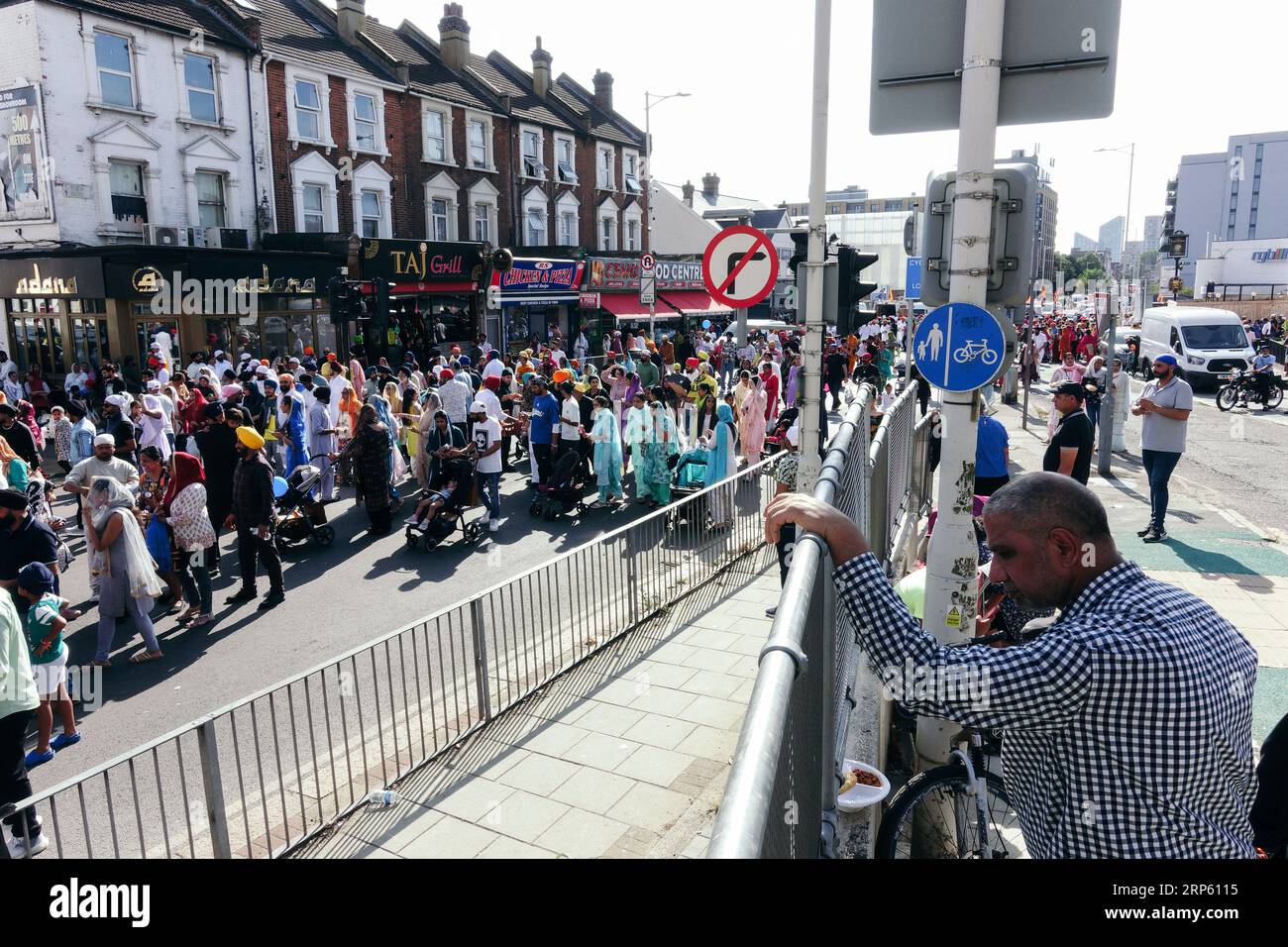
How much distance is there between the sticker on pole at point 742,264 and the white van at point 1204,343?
22.3 m

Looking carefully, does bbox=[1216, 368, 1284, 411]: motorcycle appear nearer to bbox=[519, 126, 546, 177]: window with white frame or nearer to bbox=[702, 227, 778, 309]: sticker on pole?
bbox=[702, 227, 778, 309]: sticker on pole

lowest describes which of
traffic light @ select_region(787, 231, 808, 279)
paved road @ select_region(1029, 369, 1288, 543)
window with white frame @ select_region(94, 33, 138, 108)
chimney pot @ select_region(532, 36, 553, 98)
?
paved road @ select_region(1029, 369, 1288, 543)

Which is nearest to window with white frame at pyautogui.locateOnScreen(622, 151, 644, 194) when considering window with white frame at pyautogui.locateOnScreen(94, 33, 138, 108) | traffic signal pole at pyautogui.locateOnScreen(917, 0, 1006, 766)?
window with white frame at pyautogui.locateOnScreen(94, 33, 138, 108)

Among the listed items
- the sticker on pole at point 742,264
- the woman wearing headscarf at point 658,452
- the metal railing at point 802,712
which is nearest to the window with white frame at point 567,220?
the woman wearing headscarf at point 658,452

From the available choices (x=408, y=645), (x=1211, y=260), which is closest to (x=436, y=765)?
(x=408, y=645)

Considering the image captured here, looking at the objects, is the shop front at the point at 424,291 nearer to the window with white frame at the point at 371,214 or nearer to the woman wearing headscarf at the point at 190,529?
the window with white frame at the point at 371,214

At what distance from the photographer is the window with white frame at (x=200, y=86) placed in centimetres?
2291

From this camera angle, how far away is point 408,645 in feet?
26.9

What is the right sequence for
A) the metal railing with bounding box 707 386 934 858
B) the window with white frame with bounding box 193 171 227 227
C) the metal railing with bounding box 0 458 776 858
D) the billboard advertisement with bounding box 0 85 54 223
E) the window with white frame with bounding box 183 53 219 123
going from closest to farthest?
1. the metal railing with bounding box 707 386 934 858
2. the metal railing with bounding box 0 458 776 858
3. the billboard advertisement with bounding box 0 85 54 223
4. the window with white frame with bounding box 183 53 219 123
5. the window with white frame with bounding box 193 171 227 227

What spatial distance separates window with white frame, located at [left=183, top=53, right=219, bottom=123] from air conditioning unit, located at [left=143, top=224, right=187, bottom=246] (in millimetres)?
3335

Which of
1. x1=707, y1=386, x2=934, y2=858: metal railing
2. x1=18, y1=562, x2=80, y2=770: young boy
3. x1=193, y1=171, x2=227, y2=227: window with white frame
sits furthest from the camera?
x1=193, y1=171, x2=227, y2=227: window with white frame

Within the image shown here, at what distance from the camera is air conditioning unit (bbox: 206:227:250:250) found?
76.7 ft

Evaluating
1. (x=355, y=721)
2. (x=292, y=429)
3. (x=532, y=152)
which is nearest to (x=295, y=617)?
(x=355, y=721)
